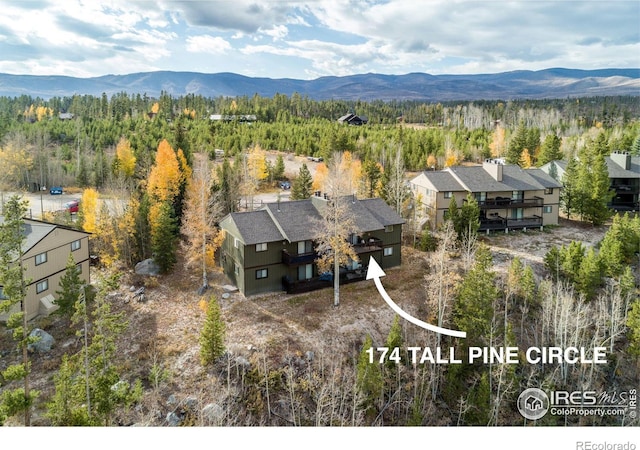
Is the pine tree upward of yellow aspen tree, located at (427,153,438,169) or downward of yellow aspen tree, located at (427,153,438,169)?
downward

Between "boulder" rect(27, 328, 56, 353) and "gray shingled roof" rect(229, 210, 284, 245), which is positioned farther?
"gray shingled roof" rect(229, 210, 284, 245)

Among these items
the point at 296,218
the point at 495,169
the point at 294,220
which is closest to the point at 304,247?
the point at 294,220

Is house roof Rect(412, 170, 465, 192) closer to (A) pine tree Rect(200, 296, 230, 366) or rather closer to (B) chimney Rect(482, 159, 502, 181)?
(B) chimney Rect(482, 159, 502, 181)

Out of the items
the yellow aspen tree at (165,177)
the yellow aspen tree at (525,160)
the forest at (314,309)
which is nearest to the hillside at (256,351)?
the forest at (314,309)

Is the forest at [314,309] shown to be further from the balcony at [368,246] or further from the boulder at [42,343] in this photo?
the balcony at [368,246]

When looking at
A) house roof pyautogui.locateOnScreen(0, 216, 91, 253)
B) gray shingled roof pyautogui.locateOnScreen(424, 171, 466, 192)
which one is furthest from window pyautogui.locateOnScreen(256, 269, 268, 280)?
gray shingled roof pyautogui.locateOnScreen(424, 171, 466, 192)

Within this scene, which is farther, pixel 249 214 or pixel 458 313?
pixel 249 214

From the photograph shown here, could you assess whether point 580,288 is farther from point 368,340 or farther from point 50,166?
point 50,166

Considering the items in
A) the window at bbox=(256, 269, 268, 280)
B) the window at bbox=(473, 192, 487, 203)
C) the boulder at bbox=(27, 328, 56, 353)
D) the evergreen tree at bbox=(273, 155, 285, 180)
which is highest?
the evergreen tree at bbox=(273, 155, 285, 180)

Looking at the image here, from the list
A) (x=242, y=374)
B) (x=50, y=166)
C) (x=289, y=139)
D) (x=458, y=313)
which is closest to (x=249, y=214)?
(x=242, y=374)
